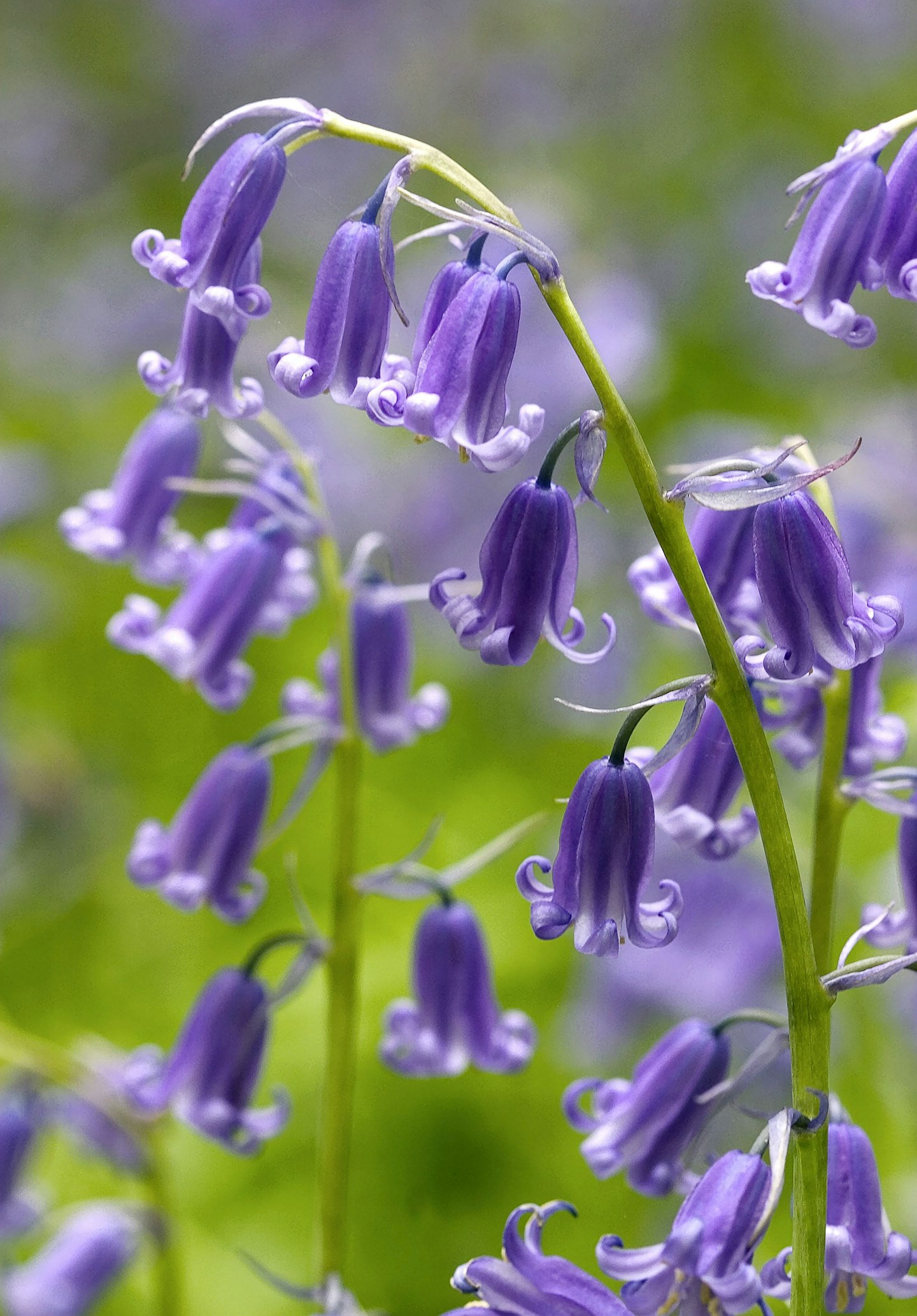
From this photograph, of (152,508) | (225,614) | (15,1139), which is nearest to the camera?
(225,614)

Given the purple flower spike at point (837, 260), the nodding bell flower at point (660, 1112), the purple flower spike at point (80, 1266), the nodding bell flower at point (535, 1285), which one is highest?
the purple flower spike at point (837, 260)

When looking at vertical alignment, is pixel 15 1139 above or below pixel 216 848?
below

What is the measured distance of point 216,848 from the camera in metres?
2.04

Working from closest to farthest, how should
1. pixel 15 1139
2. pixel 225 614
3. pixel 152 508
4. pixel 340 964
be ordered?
pixel 340 964 → pixel 225 614 → pixel 152 508 → pixel 15 1139

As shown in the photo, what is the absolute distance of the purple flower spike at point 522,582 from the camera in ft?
4.51

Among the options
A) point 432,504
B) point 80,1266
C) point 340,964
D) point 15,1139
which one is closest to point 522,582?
point 340,964

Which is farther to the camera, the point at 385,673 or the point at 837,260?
the point at 385,673

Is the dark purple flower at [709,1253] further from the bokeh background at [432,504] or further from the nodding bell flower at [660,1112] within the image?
the bokeh background at [432,504]

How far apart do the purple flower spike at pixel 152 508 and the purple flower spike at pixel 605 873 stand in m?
0.97

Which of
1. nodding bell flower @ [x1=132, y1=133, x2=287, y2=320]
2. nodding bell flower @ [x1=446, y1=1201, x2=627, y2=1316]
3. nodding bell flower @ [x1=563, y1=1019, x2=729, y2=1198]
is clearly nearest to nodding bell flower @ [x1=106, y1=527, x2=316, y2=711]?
nodding bell flower @ [x1=132, y1=133, x2=287, y2=320]

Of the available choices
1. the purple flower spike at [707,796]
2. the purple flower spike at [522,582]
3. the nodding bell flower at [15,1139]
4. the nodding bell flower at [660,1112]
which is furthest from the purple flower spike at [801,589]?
the nodding bell flower at [15,1139]

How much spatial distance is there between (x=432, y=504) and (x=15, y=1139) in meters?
2.95

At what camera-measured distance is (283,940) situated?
1.86 metres

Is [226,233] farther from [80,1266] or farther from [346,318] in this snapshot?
[80,1266]
